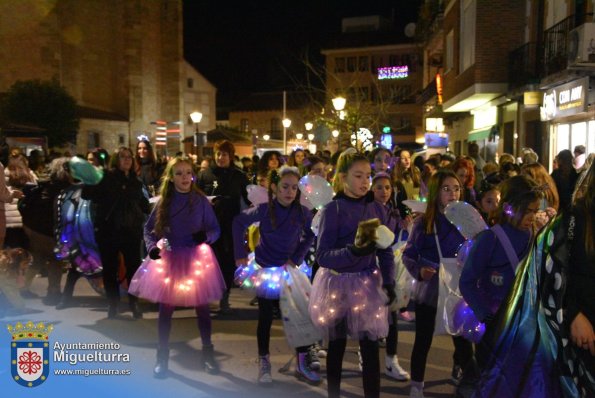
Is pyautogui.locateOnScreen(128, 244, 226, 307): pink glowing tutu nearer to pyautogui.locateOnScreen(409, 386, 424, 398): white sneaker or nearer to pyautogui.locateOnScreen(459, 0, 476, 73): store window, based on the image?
pyautogui.locateOnScreen(409, 386, 424, 398): white sneaker

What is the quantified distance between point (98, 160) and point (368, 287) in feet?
18.2

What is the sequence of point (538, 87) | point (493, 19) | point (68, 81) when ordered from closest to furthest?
point (538, 87)
point (493, 19)
point (68, 81)

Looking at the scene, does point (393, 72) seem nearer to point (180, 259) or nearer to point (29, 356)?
point (180, 259)

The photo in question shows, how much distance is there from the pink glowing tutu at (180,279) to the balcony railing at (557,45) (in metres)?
10.6

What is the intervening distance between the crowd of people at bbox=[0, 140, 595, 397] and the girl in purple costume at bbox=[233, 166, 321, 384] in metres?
0.01

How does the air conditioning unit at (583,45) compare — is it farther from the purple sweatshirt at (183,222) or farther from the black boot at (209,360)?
the black boot at (209,360)

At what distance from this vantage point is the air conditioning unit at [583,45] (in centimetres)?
1041

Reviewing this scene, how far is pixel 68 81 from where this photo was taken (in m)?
42.8

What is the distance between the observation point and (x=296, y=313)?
486 centimetres

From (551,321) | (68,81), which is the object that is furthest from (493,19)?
(68,81)

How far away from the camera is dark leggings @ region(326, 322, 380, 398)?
3910 millimetres

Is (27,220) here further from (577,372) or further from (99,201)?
(577,372)

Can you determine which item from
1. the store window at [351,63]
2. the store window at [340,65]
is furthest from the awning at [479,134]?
the store window at [340,65]

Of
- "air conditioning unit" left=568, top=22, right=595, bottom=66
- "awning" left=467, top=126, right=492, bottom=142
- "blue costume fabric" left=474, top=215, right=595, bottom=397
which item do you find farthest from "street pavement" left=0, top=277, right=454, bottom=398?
"awning" left=467, top=126, right=492, bottom=142
